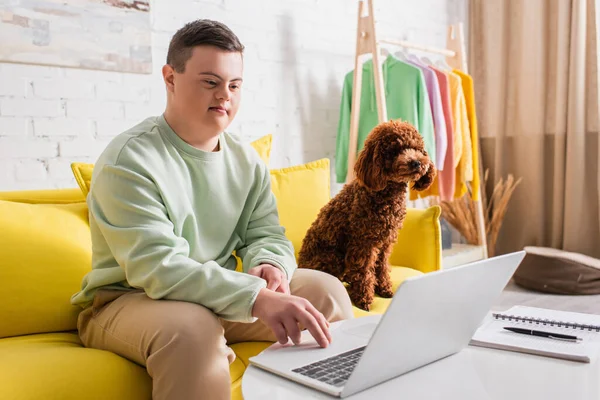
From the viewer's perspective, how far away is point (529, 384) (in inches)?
34.3

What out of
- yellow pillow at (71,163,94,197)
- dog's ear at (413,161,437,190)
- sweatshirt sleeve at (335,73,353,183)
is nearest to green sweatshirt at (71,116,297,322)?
yellow pillow at (71,163,94,197)

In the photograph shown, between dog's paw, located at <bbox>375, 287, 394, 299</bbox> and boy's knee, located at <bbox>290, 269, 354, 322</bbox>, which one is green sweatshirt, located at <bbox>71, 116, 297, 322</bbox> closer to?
boy's knee, located at <bbox>290, 269, 354, 322</bbox>

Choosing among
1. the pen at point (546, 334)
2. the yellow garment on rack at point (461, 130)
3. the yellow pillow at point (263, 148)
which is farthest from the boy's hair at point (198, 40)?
the yellow garment on rack at point (461, 130)

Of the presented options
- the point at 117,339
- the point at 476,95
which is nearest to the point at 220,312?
the point at 117,339

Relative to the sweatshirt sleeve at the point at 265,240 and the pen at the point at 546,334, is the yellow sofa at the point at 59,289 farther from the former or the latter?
the pen at the point at 546,334

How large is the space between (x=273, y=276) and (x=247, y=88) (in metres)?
1.54

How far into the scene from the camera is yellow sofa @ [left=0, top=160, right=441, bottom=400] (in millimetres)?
1093

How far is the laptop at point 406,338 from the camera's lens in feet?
2.62

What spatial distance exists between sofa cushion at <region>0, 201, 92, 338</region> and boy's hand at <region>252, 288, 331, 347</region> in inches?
28.0

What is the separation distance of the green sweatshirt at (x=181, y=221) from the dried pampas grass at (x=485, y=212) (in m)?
2.21

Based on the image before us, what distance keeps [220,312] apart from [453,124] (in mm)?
2213

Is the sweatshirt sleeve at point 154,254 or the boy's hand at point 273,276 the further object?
the boy's hand at point 273,276

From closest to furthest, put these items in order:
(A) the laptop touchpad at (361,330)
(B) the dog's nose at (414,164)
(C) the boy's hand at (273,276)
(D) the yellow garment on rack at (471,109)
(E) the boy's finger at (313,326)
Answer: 1. (E) the boy's finger at (313,326)
2. (A) the laptop touchpad at (361,330)
3. (C) the boy's hand at (273,276)
4. (B) the dog's nose at (414,164)
5. (D) the yellow garment on rack at (471,109)

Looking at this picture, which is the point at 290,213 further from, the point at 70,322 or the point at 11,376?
the point at 11,376
